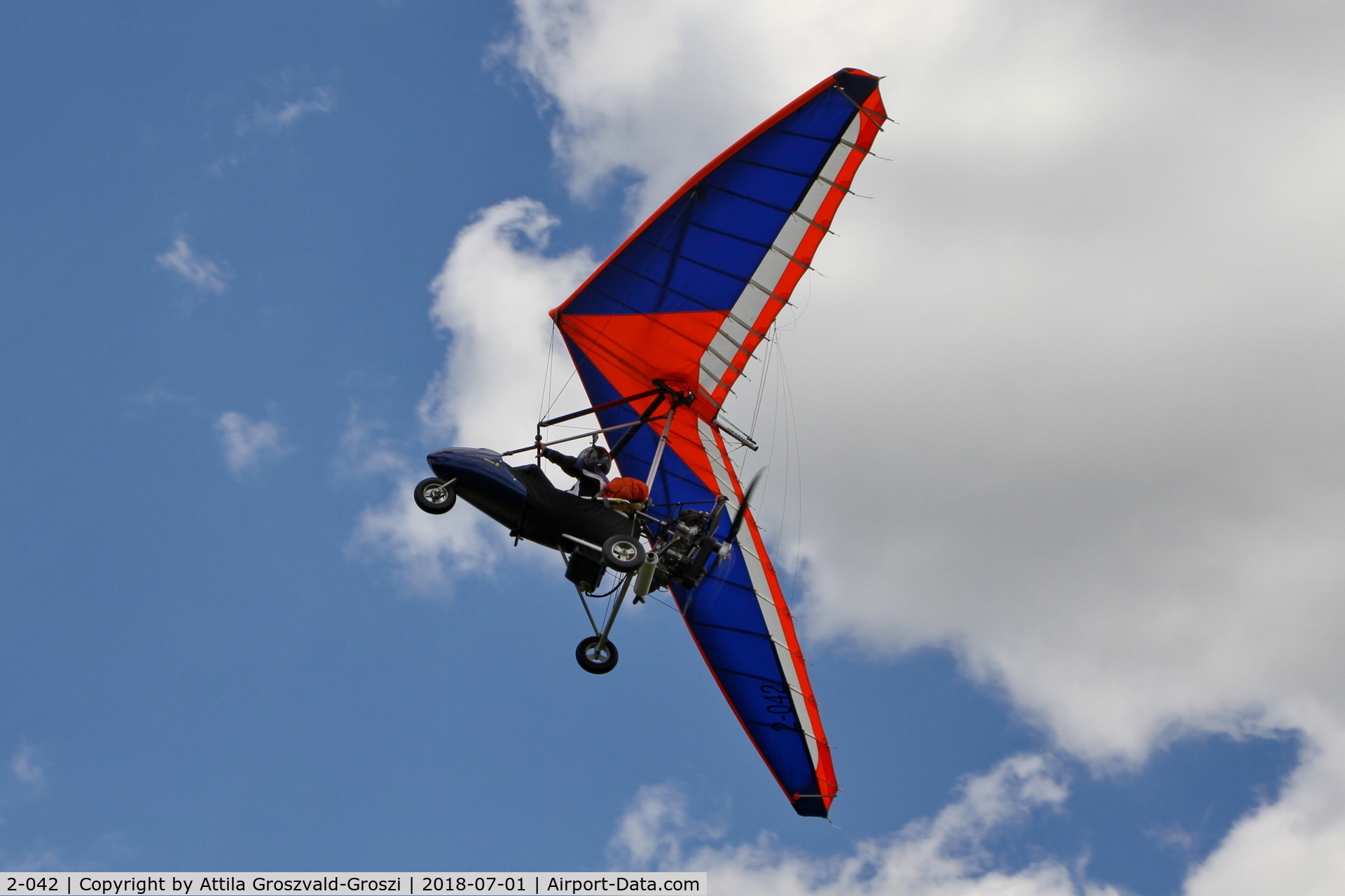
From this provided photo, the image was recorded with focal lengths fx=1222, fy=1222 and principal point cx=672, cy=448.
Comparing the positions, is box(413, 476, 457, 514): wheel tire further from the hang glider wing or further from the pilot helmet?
the hang glider wing

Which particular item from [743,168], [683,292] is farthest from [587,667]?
[743,168]

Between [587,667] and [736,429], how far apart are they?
197 inches

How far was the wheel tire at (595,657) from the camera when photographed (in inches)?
A: 725

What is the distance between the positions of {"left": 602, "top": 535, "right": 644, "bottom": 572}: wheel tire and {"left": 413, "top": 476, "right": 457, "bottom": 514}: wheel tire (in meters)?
2.66

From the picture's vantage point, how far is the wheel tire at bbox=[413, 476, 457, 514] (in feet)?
59.1

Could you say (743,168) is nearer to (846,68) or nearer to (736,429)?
(846,68)

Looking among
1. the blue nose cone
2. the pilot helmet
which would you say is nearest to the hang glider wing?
the pilot helmet

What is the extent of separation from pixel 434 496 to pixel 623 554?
312cm

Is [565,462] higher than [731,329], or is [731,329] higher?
[731,329]

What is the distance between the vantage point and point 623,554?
666 inches

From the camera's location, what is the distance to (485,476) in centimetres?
1786

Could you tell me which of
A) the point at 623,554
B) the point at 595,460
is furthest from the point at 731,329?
the point at 623,554

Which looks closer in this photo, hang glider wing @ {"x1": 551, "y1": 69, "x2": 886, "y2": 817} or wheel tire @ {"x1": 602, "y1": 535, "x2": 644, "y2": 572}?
wheel tire @ {"x1": 602, "y1": 535, "x2": 644, "y2": 572}

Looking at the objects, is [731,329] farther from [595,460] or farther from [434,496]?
[434,496]
